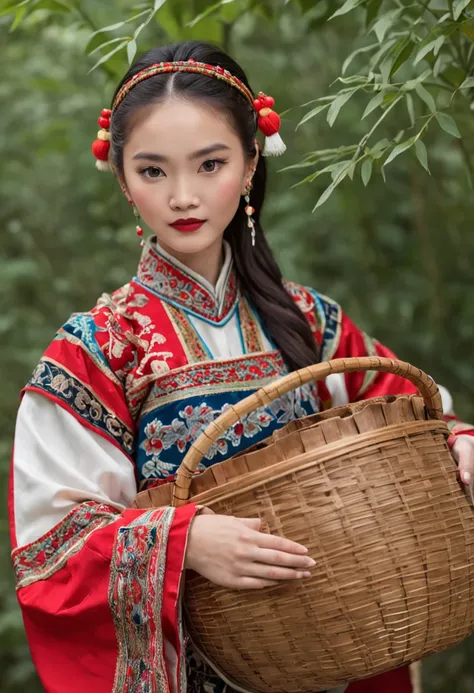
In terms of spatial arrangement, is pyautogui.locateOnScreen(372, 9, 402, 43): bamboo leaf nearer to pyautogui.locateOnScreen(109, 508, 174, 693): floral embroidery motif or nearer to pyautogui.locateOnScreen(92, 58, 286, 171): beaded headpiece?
pyautogui.locateOnScreen(92, 58, 286, 171): beaded headpiece

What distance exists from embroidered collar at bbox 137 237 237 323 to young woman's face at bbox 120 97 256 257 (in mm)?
91

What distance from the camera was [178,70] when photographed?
1730mm

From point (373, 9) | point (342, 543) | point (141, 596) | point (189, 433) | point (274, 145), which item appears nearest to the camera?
point (342, 543)

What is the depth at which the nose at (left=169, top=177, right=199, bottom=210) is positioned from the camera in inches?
65.8

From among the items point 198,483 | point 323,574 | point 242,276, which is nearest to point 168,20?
point 242,276

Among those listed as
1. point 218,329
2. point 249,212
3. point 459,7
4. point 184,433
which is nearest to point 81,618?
point 184,433

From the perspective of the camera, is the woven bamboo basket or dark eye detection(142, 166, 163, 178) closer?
the woven bamboo basket

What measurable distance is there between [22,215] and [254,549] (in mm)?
2625

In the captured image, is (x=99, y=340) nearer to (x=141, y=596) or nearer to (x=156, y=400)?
(x=156, y=400)

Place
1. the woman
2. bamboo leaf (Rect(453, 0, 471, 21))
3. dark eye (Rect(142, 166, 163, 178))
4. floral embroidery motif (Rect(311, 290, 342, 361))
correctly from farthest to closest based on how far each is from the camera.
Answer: floral embroidery motif (Rect(311, 290, 342, 361)) < dark eye (Rect(142, 166, 163, 178)) < bamboo leaf (Rect(453, 0, 471, 21)) < the woman

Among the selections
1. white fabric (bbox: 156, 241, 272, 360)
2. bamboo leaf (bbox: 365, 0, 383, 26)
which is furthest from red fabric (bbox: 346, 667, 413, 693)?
bamboo leaf (bbox: 365, 0, 383, 26)

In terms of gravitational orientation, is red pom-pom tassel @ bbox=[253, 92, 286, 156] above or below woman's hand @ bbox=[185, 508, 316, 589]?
above

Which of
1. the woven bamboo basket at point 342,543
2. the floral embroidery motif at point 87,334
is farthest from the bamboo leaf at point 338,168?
the floral embroidery motif at point 87,334

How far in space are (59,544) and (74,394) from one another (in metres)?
0.25
